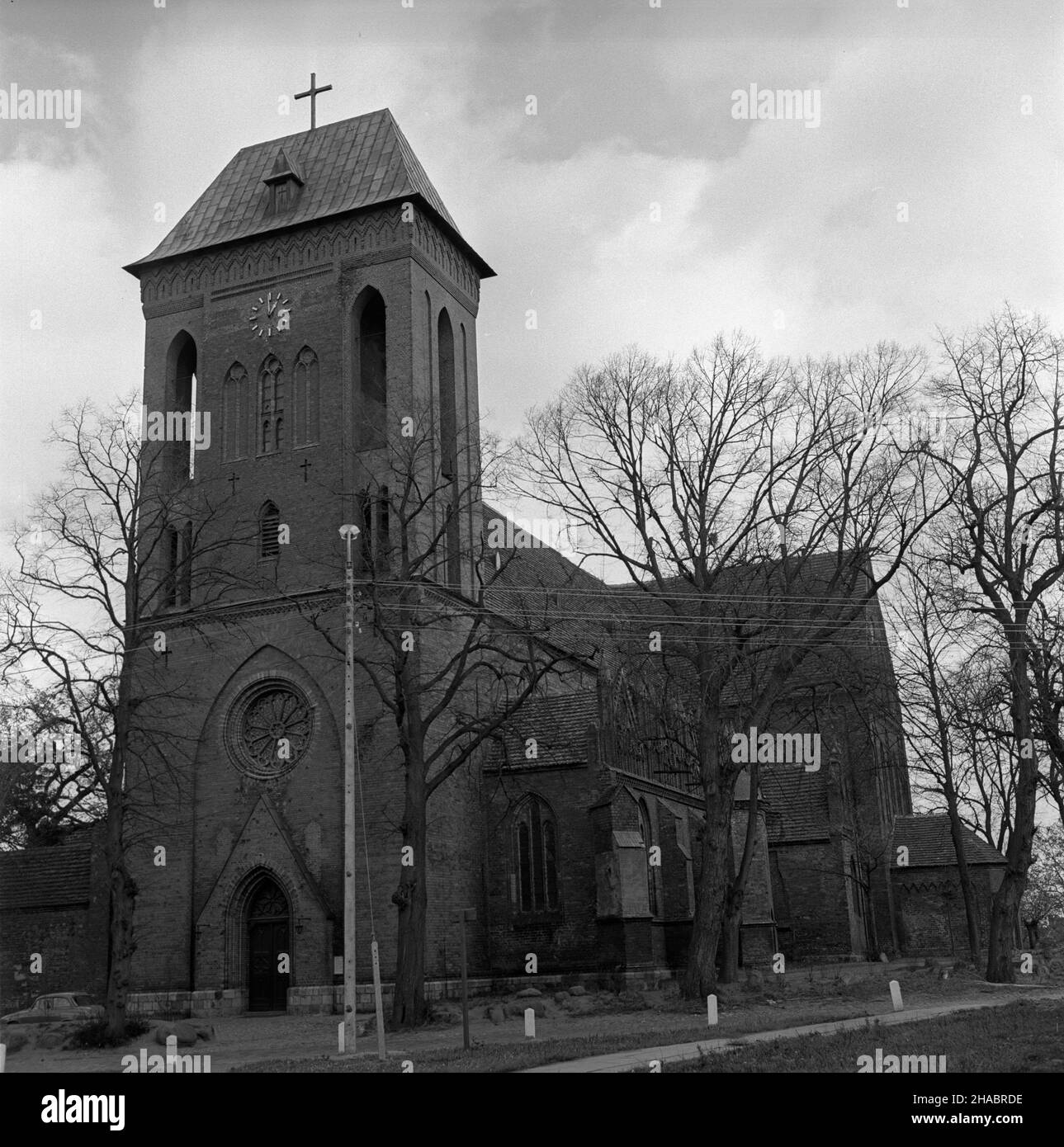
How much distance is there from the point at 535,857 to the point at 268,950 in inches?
276

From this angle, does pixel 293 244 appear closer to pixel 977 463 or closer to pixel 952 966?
pixel 977 463

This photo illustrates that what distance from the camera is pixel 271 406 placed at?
115 feet

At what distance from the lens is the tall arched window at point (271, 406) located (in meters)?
34.8

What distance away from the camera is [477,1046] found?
19.4 m

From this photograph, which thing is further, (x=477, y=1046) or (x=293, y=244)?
(x=293, y=244)

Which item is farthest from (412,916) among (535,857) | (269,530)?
(269,530)

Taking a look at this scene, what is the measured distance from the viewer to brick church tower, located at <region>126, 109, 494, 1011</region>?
30.7 meters

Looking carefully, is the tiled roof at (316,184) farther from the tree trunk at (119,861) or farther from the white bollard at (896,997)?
the white bollard at (896,997)

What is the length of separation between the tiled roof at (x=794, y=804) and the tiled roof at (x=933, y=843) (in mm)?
4442

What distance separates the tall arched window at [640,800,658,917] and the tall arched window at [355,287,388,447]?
40.2 feet
